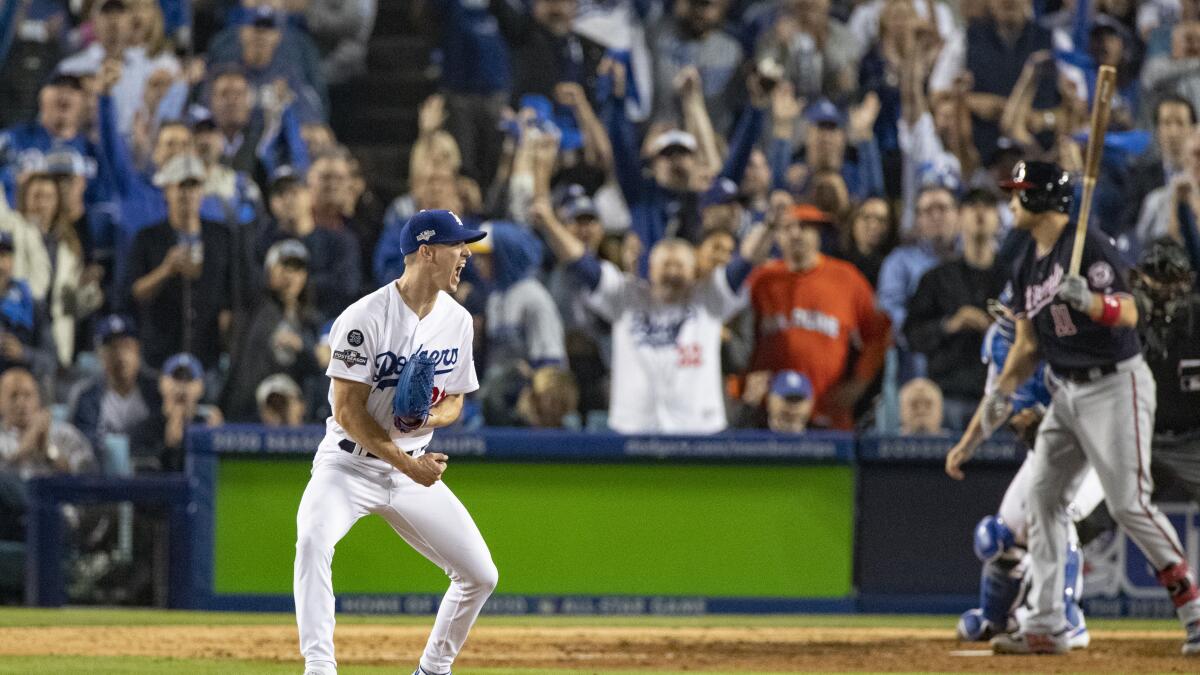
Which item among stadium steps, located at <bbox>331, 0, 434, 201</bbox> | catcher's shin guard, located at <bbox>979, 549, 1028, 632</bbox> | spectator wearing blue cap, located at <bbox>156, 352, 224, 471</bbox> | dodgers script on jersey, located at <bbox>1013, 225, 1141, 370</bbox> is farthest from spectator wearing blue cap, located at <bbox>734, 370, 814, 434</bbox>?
spectator wearing blue cap, located at <bbox>156, 352, 224, 471</bbox>

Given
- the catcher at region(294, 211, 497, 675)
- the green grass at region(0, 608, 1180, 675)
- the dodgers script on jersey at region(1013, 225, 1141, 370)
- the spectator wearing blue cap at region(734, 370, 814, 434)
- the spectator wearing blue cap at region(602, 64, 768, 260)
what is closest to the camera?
the catcher at region(294, 211, 497, 675)

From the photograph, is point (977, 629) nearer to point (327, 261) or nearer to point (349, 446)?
point (349, 446)

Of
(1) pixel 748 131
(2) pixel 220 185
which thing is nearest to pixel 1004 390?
(1) pixel 748 131

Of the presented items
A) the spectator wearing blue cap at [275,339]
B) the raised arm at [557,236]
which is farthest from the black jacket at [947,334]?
the spectator wearing blue cap at [275,339]

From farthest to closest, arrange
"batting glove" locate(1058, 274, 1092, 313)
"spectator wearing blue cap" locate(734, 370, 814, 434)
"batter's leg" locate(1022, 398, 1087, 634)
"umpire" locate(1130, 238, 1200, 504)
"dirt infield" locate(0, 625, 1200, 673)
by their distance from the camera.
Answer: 1. "spectator wearing blue cap" locate(734, 370, 814, 434)
2. "umpire" locate(1130, 238, 1200, 504)
3. "dirt infield" locate(0, 625, 1200, 673)
4. "batter's leg" locate(1022, 398, 1087, 634)
5. "batting glove" locate(1058, 274, 1092, 313)

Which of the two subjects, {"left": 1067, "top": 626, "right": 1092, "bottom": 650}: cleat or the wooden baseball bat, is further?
{"left": 1067, "top": 626, "right": 1092, "bottom": 650}: cleat

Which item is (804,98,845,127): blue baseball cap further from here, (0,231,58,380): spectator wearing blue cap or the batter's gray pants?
(0,231,58,380): spectator wearing blue cap

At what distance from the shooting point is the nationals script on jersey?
17.7ft

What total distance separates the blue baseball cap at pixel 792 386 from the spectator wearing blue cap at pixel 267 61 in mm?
3970

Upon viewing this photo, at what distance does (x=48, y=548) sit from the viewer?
377 inches

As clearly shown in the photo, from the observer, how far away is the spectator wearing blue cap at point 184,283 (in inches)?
426

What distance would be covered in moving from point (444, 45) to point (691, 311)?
3090 mm

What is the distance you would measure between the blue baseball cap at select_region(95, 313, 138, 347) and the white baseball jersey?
324 cm

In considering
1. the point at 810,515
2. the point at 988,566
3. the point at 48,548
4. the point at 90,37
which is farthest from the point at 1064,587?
the point at 90,37
